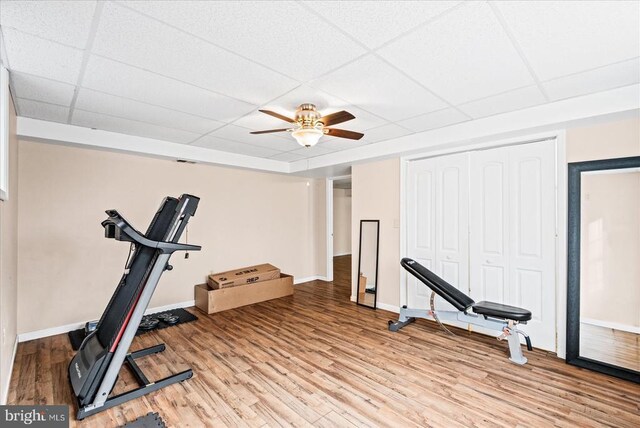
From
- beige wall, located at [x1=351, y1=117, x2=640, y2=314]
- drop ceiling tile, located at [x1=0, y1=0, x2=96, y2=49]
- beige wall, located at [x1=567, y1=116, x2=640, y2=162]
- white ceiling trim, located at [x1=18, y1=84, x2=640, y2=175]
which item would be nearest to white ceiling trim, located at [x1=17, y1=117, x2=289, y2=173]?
white ceiling trim, located at [x1=18, y1=84, x2=640, y2=175]

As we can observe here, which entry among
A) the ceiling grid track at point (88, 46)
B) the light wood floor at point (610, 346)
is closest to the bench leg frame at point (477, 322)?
the light wood floor at point (610, 346)

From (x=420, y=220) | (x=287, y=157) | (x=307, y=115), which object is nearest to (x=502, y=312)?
(x=420, y=220)

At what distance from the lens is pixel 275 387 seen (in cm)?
243

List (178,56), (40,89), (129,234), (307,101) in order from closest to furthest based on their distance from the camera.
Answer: (178,56)
(129,234)
(40,89)
(307,101)

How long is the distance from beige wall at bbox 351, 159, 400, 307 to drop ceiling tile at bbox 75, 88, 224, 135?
236 centimetres

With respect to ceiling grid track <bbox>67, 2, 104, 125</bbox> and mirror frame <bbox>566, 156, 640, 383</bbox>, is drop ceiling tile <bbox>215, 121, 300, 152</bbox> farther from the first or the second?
mirror frame <bbox>566, 156, 640, 383</bbox>

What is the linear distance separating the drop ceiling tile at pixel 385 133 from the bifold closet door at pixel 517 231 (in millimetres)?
924

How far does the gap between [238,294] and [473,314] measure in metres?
3.25

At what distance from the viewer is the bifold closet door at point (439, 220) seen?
12.2 ft

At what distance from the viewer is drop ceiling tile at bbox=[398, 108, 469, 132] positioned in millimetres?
3002

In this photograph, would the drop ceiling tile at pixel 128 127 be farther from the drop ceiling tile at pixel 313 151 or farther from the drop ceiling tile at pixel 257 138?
the drop ceiling tile at pixel 313 151

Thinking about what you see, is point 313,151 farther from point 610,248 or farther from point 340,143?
point 610,248

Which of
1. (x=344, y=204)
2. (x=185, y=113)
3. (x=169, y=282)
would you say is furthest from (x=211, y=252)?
(x=344, y=204)

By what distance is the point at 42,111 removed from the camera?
9.44 ft
